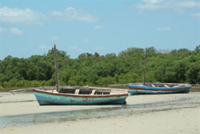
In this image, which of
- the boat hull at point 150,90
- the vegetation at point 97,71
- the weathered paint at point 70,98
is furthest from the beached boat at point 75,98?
the vegetation at point 97,71

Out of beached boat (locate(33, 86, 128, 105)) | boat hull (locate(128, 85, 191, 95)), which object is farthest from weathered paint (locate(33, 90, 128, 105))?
boat hull (locate(128, 85, 191, 95))

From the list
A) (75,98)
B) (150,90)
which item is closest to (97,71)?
(150,90)

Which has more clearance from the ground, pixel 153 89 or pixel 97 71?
pixel 97 71

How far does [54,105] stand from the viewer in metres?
25.2

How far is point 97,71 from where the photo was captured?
54.7 meters

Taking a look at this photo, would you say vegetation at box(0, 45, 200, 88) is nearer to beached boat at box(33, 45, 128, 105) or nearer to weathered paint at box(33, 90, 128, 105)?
beached boat at box(33, 45, 128, 105)

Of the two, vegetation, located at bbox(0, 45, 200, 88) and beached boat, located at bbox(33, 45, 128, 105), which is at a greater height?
vegetation, located at bbox(0, 45, 200, 88)

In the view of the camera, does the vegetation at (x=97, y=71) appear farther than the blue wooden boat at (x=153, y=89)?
Yes

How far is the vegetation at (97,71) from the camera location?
157ft

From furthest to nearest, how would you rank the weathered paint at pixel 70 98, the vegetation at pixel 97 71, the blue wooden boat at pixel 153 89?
the vegetation at pixel 97 71, the blue wooden boat at pixel 153 89, the weathered paint at pixel 70 98

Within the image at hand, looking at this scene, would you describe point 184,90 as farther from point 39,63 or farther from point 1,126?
point 39,63

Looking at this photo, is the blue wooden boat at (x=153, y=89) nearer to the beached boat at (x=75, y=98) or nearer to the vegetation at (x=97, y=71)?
the beached boat at (x=75, y=98)

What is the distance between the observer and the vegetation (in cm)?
4781

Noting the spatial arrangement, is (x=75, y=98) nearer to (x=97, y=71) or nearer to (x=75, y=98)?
(x=75, y=98)
